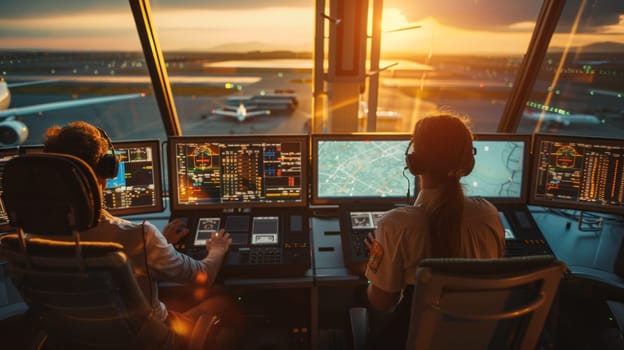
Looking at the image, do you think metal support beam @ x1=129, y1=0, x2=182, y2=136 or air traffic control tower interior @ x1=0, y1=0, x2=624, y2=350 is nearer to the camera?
air traffic control tower interior @ x1=0, y1=0, x2=624, y2=350

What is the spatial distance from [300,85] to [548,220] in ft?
18.4

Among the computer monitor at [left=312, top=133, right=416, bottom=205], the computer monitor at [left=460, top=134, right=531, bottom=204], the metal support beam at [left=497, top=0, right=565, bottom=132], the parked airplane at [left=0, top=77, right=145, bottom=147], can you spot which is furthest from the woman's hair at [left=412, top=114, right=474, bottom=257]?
the parked airplane at [left=0, top=77, right=145, bottom=147]

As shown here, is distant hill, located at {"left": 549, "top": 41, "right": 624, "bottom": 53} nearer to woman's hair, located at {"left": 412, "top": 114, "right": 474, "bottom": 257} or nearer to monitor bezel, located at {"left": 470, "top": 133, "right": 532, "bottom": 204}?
monitor bezel, located at {"left": 470, "top": 133, "right": 532, "bottom": 204}

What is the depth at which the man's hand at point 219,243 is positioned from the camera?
5.68ft

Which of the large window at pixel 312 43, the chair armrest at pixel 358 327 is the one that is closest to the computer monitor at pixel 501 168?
the large window at pixel 312 43

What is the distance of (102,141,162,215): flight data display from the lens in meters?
1.98

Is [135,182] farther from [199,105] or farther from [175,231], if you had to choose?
[199,105]

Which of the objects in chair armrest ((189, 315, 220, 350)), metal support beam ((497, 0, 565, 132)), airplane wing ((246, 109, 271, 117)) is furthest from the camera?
airplane wing ((246, 109, 271, 117))

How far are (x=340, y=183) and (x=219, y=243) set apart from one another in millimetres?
669

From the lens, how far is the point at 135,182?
6.62 ft

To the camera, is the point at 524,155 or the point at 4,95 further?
the point at 4,95

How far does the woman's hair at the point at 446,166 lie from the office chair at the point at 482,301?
186 millimetres

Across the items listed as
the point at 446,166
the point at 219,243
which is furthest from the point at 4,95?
the point at 446,166

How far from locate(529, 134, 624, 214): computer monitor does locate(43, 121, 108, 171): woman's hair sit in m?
1.98
